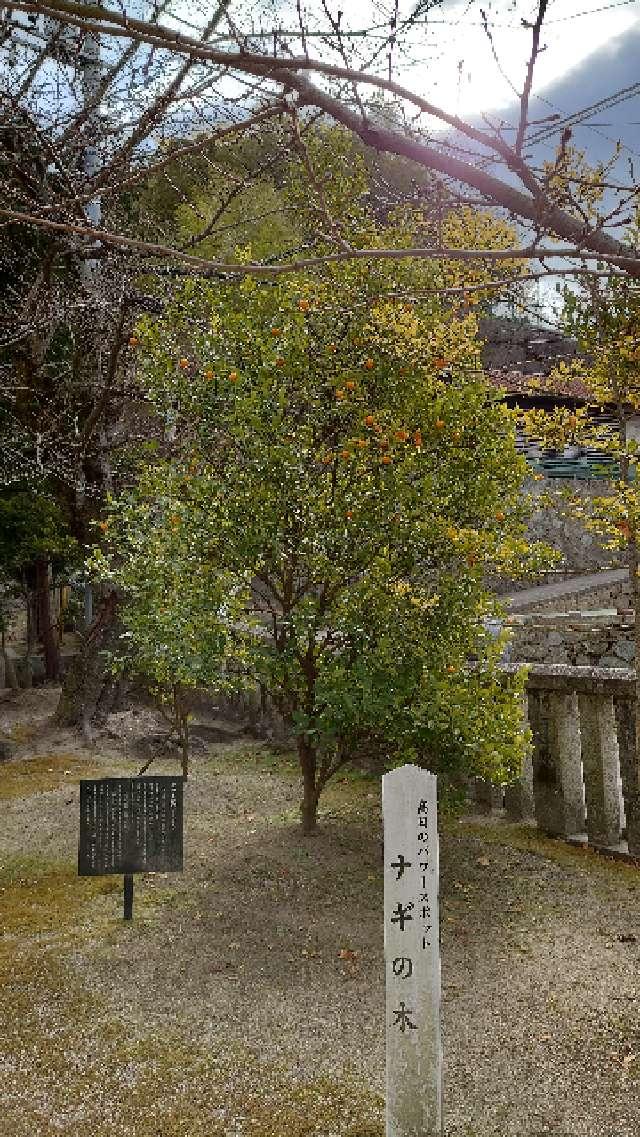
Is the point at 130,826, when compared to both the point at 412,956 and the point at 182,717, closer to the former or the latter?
the point at 412,956

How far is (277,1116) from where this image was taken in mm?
3531

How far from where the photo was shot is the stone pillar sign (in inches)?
127

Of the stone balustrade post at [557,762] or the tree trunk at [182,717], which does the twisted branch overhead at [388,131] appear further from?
the tree trunk at [182,717]

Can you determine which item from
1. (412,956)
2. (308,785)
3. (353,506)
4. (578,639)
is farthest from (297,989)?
(578,639)

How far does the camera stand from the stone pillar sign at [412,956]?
3.23 m

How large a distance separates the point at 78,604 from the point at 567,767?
1072 cm

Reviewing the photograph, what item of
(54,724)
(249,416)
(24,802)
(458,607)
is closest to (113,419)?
(54,724)

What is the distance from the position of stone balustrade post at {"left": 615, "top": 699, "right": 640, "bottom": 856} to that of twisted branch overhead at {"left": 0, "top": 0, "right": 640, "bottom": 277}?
4.14 metres

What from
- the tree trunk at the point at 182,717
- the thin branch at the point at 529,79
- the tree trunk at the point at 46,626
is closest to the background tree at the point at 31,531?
the tree trunk at the point at 46,626

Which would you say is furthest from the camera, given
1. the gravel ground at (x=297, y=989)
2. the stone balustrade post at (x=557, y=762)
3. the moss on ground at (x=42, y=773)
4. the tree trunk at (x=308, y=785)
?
the moss on ground at (x=42, y=773)

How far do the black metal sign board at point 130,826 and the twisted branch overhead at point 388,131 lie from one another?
13.1 feet

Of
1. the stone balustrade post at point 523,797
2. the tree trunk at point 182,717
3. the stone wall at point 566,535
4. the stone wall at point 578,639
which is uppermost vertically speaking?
Answer: the stone wall at point 566,535

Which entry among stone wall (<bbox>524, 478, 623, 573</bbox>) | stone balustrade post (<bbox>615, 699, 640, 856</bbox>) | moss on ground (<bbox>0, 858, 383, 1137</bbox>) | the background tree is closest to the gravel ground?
moss on ground (<bbox>0, 858, 383, 1137</bbox>)

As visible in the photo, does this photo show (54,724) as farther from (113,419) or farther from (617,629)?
(617,629)
